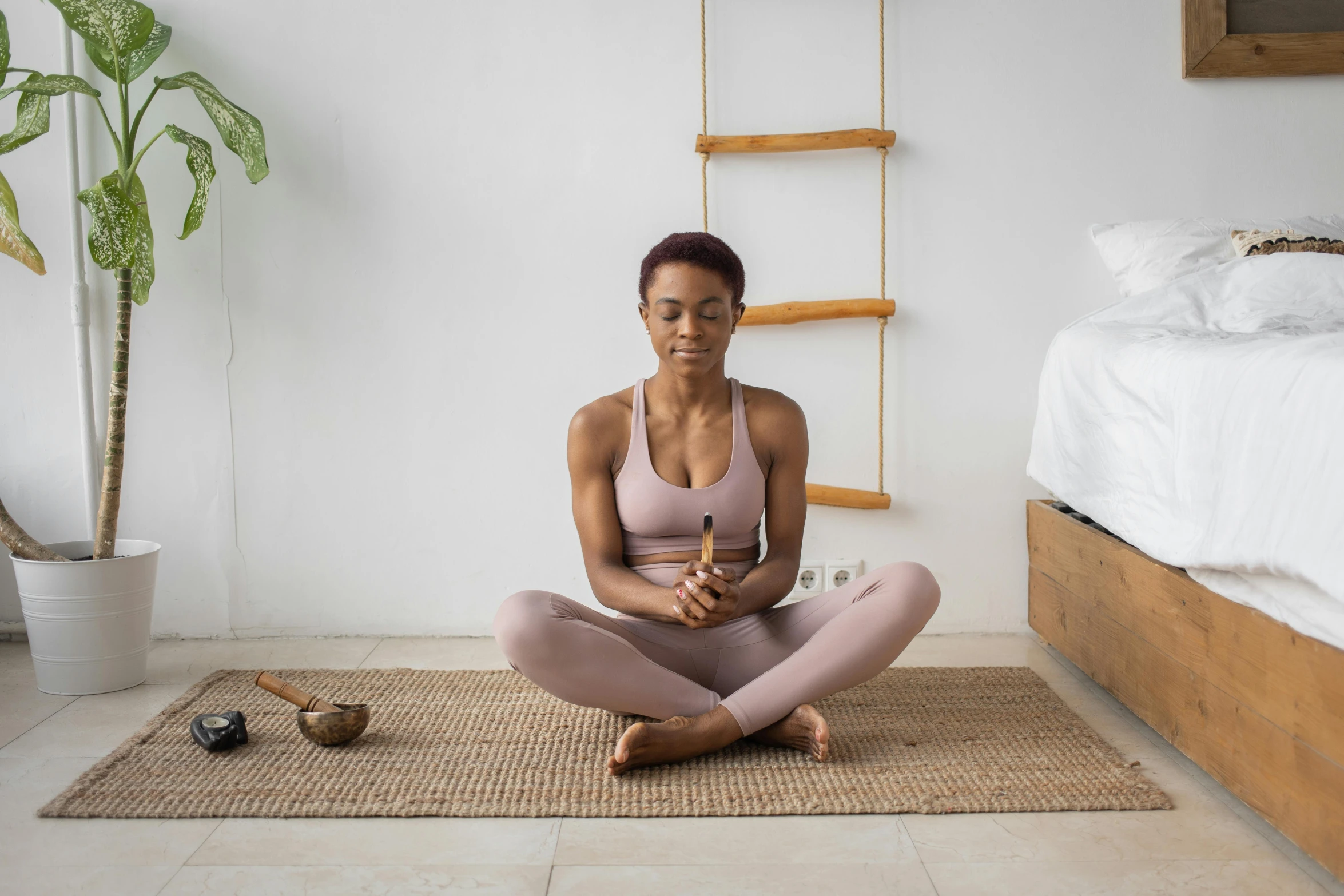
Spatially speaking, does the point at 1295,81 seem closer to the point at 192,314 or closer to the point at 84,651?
the point at 192,314

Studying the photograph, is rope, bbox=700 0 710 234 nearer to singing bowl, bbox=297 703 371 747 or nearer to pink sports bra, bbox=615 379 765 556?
pink sports bra, bbox=615 379 765 556

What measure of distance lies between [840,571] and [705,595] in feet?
3.21

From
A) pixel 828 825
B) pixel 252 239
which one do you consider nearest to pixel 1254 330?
pixel 828 825

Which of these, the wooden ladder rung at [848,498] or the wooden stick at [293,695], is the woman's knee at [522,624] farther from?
the wooden ladder rung at [848,498]

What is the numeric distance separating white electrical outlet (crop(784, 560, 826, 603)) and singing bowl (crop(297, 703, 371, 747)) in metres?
1.11

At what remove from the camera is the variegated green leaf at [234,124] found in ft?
7.34

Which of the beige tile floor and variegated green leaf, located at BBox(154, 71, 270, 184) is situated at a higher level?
variegated green leaf, located at BBox(154, 71, 270, 184)

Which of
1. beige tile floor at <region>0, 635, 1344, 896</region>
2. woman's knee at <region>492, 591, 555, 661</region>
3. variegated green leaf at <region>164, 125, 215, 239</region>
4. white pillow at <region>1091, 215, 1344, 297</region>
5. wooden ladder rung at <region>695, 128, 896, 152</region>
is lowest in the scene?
beige tile floor at <region>0, 635, 1344, 896</region>

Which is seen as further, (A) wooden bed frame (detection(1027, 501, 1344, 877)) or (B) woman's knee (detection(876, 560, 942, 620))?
(B) woman's knee (detection(876, 560, 942, 620))

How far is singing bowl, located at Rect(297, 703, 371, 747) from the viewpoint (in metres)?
1.79

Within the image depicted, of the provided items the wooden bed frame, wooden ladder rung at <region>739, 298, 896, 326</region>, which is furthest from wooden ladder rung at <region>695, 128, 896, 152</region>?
the wooden bed frame

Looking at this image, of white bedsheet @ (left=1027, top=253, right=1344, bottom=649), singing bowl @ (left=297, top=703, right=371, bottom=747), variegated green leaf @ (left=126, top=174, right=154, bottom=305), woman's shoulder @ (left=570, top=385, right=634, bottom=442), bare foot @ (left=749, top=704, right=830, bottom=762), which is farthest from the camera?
variegated green leaf @ (left=126, top=174, right=154, bottom=305)

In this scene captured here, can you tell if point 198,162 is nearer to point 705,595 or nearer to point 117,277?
point 117,277

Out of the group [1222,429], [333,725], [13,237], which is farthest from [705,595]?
[13,237]
